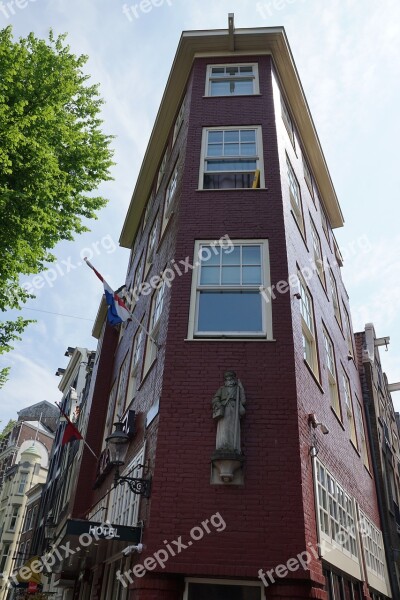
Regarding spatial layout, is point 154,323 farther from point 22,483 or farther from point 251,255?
point 22,483

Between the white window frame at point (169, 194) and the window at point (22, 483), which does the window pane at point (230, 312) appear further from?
the window at point (22, 483)

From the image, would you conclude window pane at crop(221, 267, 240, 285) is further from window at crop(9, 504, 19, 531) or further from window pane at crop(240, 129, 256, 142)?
window at crop(9, 504, 19, 531)

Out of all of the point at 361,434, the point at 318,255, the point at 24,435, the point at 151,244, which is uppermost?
the point at 24,435

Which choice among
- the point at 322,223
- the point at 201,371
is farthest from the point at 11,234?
the point at 322,223

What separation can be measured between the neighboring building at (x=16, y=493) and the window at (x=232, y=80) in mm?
49227

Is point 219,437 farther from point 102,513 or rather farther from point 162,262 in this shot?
point 102,513

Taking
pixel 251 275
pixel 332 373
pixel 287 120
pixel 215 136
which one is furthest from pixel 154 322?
pixel 287 120

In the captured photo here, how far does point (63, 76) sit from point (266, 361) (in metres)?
9.24

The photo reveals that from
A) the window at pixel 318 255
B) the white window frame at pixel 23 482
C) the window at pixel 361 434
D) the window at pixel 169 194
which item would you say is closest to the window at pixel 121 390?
the window at pixel 169 194

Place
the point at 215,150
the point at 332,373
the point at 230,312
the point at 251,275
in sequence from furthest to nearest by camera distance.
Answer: the point at 332,373, the point at 215,150, the point at 251,275, the point at 230,312

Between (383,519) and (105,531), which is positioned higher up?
(383,519)

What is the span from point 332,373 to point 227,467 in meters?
7.28

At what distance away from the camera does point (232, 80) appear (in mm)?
14703

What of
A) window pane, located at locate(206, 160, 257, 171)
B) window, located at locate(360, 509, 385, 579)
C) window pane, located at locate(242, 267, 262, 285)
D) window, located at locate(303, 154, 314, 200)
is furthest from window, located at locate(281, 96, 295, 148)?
window, located at locate(360, 509, 385, 579)
